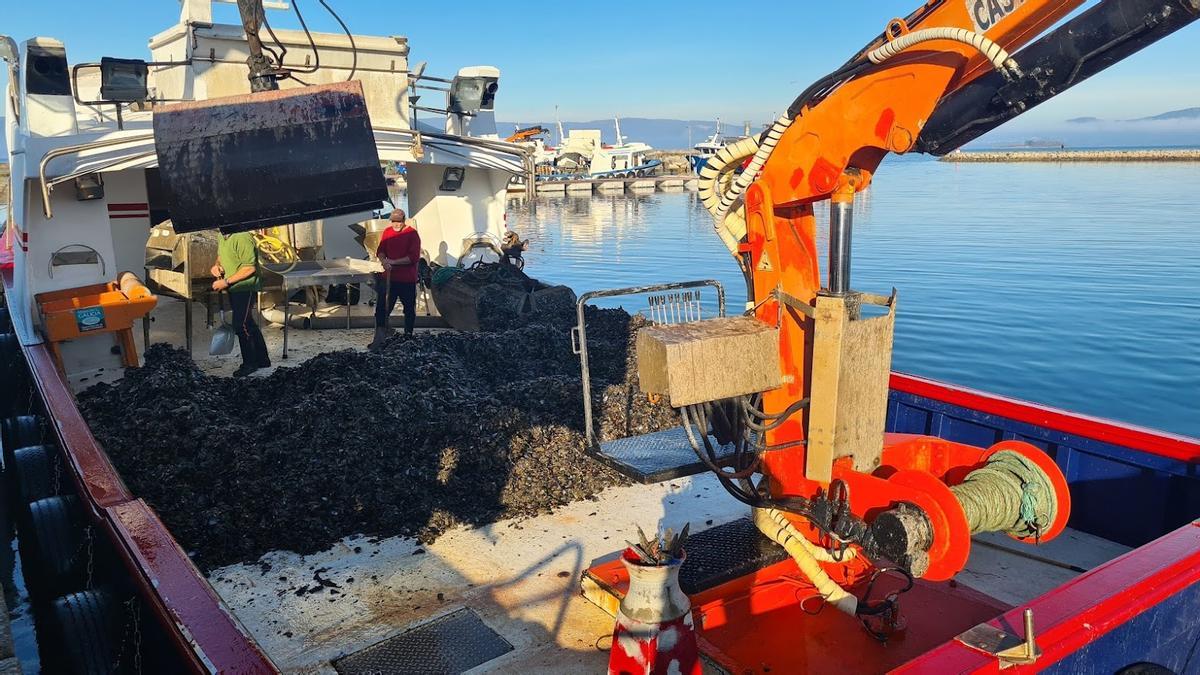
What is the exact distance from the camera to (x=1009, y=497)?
3.34 metres

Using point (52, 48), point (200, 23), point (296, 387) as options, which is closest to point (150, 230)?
point (200, 23)

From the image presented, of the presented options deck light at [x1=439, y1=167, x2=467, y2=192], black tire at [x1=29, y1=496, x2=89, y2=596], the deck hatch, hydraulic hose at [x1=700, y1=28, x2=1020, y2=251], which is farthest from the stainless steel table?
hydraulic hose at [x1=700, y1=28, x2=1020, y2=251]

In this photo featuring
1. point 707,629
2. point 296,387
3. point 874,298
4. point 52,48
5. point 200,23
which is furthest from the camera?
point 200,23

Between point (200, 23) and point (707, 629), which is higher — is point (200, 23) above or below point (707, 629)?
above

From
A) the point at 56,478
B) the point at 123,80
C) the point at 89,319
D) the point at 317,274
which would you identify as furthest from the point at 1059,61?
the point at 123,80

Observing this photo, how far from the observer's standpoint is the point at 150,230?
34.4 ft

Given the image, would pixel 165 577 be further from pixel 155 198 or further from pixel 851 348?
pixel 155 198

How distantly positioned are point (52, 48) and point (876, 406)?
7695mm

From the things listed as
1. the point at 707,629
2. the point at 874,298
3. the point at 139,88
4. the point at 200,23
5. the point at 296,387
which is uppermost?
the point at 200,23

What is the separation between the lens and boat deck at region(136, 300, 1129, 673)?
3812 millimetres

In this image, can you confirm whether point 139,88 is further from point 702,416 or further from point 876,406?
point 876,406

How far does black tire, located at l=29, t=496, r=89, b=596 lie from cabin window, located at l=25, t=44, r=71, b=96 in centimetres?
429

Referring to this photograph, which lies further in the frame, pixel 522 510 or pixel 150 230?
pixel 150 230

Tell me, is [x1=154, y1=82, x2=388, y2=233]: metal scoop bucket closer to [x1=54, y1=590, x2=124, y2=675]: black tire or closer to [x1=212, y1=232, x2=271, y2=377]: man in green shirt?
[x1=212, y1=232, x2=271, y2=377]: man in green shirt
